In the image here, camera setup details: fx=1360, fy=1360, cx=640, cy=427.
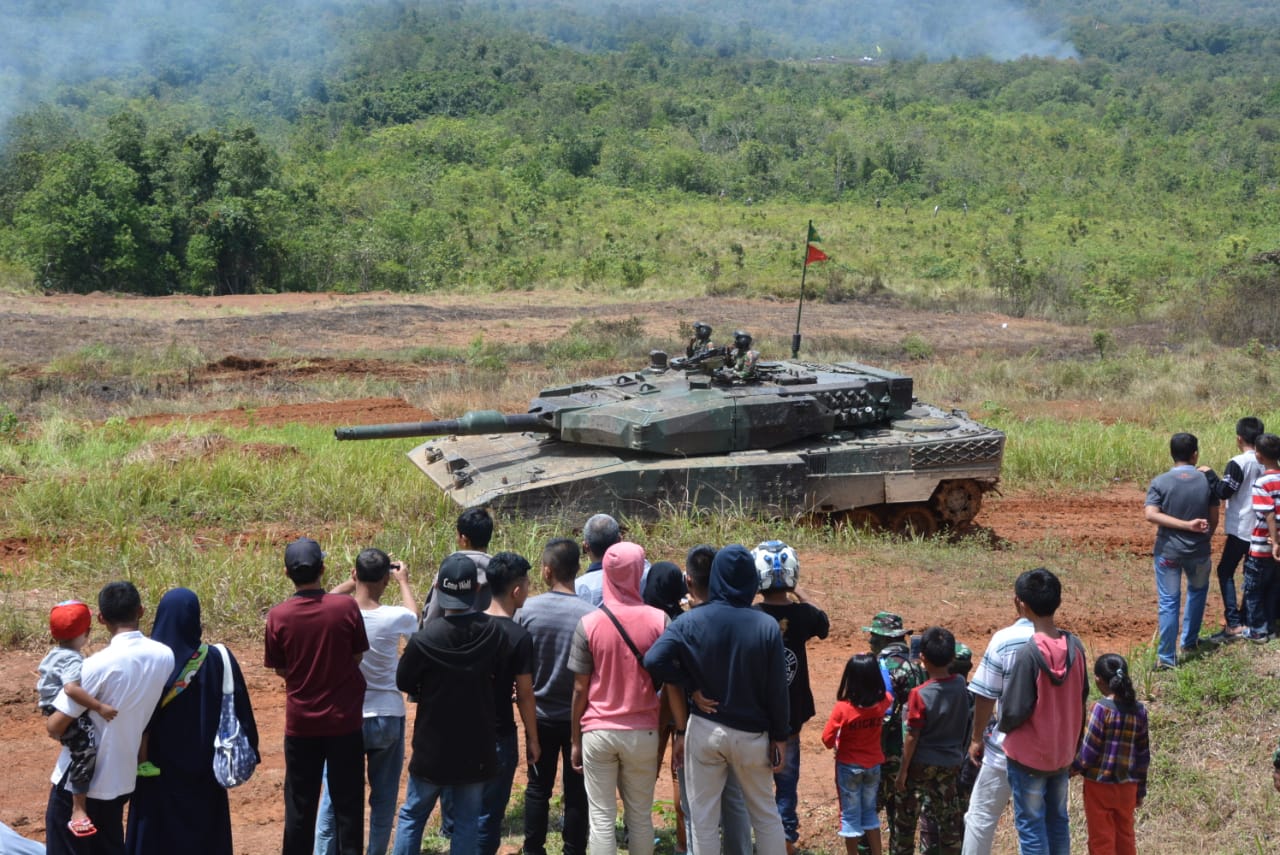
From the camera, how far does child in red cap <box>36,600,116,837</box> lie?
203 inches

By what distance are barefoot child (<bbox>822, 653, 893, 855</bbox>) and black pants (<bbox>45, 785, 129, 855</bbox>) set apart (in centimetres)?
295

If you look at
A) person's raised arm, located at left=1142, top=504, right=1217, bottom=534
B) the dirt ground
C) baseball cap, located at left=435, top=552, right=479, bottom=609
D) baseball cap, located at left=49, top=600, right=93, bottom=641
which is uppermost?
baseball cap, located at left=435, top=552, right=479, bottom=609

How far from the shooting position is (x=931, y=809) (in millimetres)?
6129

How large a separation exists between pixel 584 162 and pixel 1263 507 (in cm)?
4537

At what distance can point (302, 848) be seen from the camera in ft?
19.3

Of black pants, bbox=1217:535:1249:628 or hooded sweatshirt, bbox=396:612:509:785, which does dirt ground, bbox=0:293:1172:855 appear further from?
hooded sweatshirt, bbox=396:612:509:785

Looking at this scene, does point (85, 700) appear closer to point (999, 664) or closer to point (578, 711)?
point (578, 711)

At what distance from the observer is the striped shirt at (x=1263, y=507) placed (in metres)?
8.01

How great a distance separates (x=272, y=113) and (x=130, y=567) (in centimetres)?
5777

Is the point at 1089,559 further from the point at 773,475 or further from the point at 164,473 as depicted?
the point at 164,473

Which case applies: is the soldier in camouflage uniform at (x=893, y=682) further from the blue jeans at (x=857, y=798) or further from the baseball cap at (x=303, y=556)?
the baseball cap at (x=303, y=556)

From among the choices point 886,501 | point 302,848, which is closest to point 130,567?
point 302,848

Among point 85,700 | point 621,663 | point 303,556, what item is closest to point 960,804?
point 621,663

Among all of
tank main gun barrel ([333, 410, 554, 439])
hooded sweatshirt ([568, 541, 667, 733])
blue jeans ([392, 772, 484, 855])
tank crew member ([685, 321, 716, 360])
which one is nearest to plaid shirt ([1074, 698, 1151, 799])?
hooded sweatshirt ([568, 541, 667, 733])
